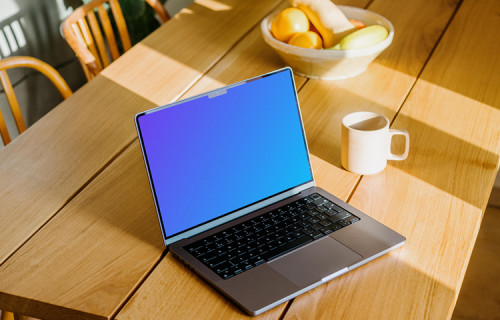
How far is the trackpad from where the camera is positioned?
2.81ft

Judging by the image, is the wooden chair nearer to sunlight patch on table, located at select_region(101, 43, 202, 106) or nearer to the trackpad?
sunlight patch on table, located at select_region(101, 43, 202, 106)

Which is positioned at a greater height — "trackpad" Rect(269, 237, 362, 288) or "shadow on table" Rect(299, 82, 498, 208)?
"trackpad" Rect(269, 237, 362, 288)

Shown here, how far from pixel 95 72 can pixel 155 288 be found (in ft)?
3.43

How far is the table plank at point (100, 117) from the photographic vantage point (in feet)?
3.55

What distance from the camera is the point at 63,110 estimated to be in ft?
4.48

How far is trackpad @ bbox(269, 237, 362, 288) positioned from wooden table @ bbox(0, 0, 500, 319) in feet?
0.07

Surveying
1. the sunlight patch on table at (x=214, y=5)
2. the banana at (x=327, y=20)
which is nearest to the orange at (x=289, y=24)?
the banana at (x=327, y=20)

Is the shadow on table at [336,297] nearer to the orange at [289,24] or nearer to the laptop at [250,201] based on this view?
the laptop at [250,201]

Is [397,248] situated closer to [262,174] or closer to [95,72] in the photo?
[262,174]

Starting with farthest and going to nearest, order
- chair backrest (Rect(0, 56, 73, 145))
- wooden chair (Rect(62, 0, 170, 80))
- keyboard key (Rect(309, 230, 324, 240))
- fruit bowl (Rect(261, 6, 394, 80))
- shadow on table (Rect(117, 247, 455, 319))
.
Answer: wooden chair (Rect(62, 0, 170, 80)) < chair backrest (Rect(0, 56, 73, 145)) < fruit bowl (Rect(261, 6, 394, 80)) < keyboard key (Rect(309, 230, 324, 240)) < shadow on table (Rect(117, 247, 455, 319))

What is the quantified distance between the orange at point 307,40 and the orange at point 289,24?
3cm

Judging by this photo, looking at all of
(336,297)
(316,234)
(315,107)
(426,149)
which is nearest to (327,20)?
(315,107)

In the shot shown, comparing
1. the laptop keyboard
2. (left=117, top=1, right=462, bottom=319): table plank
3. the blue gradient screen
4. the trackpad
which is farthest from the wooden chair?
the trackpad

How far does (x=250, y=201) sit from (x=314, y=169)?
7.4 inches
